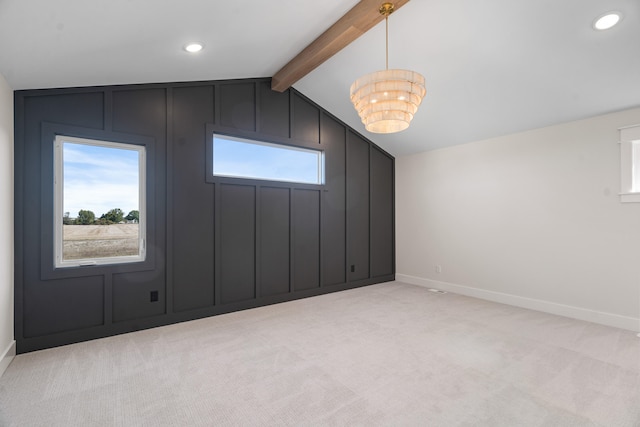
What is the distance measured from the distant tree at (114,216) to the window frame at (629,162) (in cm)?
558

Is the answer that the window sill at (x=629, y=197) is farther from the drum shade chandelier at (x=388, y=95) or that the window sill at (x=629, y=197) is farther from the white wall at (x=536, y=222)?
the drum shade chandelier at (x=388, y=95)

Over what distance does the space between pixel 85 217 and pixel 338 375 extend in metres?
2.97

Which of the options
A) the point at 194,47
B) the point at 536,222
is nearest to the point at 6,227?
the point at 194,47

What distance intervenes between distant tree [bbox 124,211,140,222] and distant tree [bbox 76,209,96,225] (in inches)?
11.8

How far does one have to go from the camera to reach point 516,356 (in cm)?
277

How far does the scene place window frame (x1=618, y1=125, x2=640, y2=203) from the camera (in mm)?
3432

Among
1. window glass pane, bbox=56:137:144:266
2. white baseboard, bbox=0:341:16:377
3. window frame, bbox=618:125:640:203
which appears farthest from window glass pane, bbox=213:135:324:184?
window frame, bbox=618:125:640:203

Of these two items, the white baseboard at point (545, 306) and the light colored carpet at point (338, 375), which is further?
the white baseboard at point (545, 306)

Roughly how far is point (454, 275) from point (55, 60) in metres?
5.56

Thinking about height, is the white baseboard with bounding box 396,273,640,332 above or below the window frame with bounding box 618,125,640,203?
below

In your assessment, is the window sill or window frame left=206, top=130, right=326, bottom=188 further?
window frame left=206, top=130, right=326, bottom=188

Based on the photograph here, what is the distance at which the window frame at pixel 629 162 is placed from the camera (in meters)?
3.43

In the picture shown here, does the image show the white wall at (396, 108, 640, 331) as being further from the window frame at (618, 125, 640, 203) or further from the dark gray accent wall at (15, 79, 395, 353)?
the dark gray accent wall at (15, 79, 395, 353)

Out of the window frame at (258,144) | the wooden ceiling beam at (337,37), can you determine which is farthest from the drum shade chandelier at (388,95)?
the window frame at (258,144)
